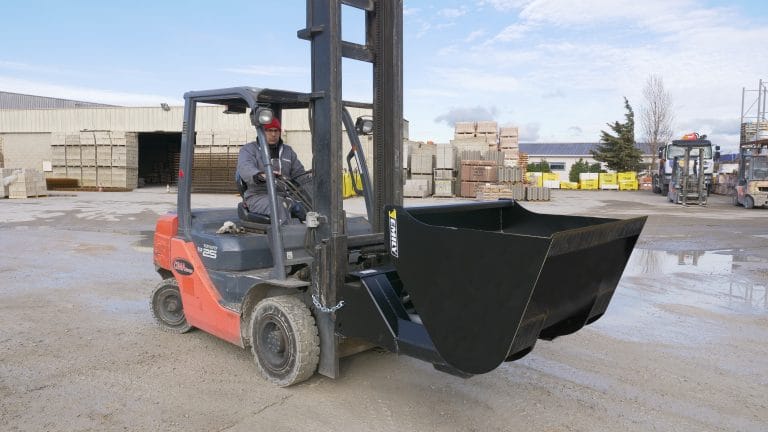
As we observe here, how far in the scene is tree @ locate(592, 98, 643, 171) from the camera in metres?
48.1

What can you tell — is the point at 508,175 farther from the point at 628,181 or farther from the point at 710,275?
the point at 710,275

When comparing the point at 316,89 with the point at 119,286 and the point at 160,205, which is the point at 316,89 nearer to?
the point at 119,286

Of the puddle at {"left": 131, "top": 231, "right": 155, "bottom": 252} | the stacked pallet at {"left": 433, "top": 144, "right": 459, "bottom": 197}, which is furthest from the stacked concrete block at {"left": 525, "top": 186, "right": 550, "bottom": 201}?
the puddle at {"left": 131, "top": 231, "right": 155, "bottom": 252}

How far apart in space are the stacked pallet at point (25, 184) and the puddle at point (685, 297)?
24.0 metres

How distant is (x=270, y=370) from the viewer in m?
4.22

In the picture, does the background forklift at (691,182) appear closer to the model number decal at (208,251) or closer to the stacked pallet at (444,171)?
the stacked pallet at (444,171)

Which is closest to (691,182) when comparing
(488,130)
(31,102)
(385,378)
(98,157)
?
(488,130)

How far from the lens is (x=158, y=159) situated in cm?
4309

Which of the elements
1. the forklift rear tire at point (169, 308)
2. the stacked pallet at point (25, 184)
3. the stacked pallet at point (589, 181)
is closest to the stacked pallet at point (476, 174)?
the stacked pallet at point (589, 181)

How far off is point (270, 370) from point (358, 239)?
1.15 metres

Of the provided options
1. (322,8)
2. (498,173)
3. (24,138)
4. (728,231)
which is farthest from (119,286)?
(24,138)

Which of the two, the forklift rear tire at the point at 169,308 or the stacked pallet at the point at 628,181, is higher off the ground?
the stacked pallet at the point at 628,181

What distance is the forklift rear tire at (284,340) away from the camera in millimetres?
3979

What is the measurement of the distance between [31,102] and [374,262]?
5799cm
